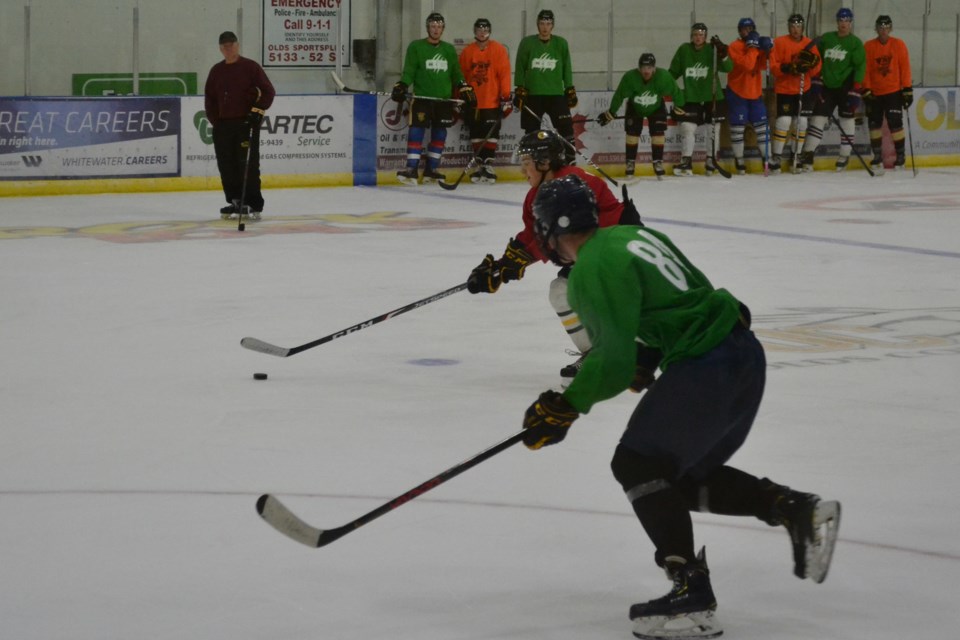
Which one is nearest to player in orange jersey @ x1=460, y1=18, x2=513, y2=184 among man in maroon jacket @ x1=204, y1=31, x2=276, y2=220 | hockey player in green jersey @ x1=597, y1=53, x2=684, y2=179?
hockey player in green jersey @ x1=597, y1=53, x2=684, y2=179

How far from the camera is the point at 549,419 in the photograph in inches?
116

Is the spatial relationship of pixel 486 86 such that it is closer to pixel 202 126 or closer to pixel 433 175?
pixel 433 175

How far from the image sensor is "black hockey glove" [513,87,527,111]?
14.2 m

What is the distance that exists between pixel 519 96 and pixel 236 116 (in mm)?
3927

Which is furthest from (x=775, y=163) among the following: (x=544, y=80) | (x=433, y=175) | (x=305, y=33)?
(x=305, y=33)

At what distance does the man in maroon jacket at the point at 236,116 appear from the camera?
10.9 metres

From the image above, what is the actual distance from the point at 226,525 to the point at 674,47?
14.1m

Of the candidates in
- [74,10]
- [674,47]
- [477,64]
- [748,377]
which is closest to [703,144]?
[674,47]

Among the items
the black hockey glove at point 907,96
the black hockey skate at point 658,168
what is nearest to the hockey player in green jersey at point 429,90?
the black hockey skate at point 658,168

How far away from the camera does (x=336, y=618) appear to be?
3133mm

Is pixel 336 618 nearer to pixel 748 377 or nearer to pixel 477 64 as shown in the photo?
pixel 748 377

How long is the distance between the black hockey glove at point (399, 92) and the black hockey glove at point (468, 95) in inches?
19.8

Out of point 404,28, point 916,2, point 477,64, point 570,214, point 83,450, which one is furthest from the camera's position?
point 916,2

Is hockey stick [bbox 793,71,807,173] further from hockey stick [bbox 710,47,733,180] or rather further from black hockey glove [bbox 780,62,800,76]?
hockey stick [bbox 710,47,733,180]
